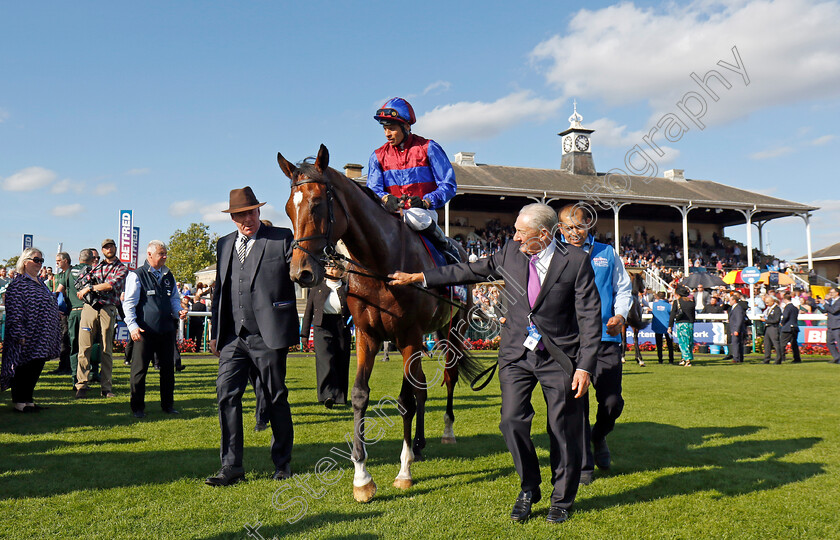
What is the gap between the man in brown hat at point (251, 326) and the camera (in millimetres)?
4523

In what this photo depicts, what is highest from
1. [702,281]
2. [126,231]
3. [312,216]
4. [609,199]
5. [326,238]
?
[609,199]

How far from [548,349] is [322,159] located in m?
1.87

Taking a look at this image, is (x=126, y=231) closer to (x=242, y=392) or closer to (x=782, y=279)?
(x=242, y=392)

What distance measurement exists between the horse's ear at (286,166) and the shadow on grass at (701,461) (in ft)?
9.34

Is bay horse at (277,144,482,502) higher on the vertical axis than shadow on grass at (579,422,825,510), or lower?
higher

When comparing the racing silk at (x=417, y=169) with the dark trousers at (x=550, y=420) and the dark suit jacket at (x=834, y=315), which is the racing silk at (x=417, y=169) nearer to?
the dark trousers at (x=550, y=420)

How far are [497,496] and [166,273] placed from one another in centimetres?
506

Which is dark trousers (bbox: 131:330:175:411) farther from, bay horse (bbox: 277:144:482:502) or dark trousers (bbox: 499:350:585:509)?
dark trousers (bbox: 499:350:585:509)

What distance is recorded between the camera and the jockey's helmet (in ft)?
16.9

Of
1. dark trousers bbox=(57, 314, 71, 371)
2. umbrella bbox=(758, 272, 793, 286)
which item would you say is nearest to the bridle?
dark trousers bbox=(57, 314, 71, 371)

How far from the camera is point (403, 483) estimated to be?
438 centimetres

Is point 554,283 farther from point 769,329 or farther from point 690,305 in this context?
point 769,329

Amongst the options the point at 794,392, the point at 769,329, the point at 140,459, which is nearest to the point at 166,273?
the point at 140,459

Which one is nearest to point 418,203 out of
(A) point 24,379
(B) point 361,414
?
(B) point 361,414
